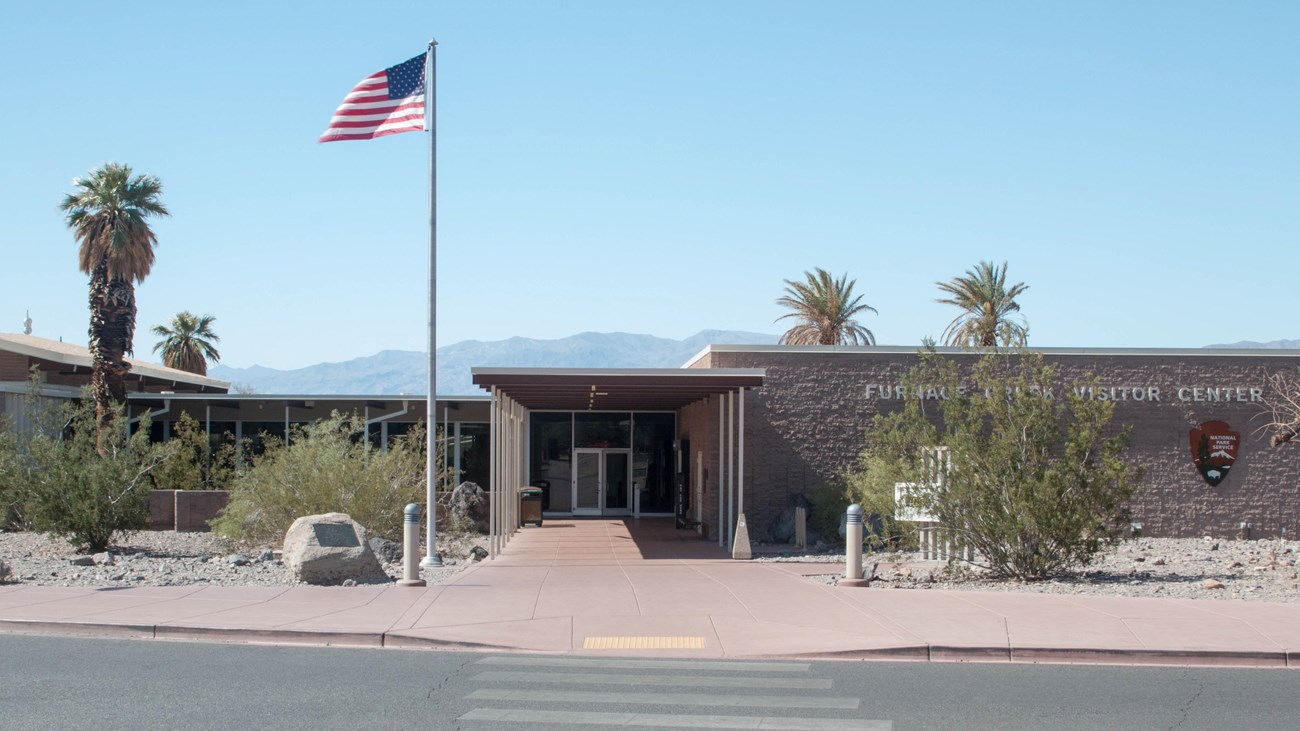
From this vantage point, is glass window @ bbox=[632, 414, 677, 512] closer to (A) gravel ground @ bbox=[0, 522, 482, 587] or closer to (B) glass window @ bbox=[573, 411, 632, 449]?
(B) glass window @ bbox=[573, 411, 632, 449]

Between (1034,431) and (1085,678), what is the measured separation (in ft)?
19.9

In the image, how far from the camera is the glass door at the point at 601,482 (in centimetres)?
3656

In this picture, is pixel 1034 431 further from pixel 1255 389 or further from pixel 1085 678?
pixel 1255 389

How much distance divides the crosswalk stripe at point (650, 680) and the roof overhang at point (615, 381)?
9.96 meters

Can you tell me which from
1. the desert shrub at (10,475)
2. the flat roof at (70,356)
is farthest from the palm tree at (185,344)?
the desert shrub at (10,475)

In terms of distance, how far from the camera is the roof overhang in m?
20.5

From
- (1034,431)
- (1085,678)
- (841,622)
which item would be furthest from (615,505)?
(1085,678)

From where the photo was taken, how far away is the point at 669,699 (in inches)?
356

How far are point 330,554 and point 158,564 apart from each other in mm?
4638

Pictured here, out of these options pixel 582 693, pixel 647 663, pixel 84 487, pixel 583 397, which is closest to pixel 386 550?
pixel 84 487

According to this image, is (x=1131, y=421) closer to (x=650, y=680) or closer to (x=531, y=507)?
(x=531, y=507)

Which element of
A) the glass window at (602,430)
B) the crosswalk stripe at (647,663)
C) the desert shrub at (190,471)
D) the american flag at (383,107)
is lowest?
the crosswalk stripe at (647,663)

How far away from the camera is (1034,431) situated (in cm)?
1565

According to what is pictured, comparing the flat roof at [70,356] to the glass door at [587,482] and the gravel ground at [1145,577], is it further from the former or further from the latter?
the gravel ground at [1145,577]
